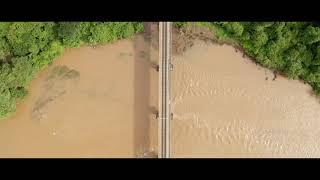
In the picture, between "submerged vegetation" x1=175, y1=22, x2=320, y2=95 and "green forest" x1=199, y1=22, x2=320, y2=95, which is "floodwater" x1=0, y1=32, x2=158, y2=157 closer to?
"submerged vegetation" x1=175, y1=22, x2=320, y2=95

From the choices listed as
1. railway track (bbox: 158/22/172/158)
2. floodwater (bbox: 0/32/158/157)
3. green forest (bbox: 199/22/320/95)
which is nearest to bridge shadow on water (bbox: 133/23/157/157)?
floodwater (bbox: 0/32/158/157)

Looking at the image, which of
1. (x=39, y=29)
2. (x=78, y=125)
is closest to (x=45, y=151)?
(x=78, y=125)

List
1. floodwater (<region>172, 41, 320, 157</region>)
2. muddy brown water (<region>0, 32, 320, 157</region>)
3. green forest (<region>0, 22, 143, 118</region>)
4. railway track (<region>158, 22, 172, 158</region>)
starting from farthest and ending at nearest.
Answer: floodwater (<region>172, 41, 320, 157</region>) → muddy brown water (<region>0, 32, 320, 157</region>) → railway track (<region>158, 22, 172, 158</region>) → green forest (<region>0, 22, 143, 118</region>)

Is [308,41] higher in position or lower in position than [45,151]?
higher

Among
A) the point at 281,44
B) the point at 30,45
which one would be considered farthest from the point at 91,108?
the point at 281,44

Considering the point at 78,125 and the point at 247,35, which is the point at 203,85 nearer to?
the point at 247,35

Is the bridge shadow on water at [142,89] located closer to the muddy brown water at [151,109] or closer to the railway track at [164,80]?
the muddy brown water at [151,109]

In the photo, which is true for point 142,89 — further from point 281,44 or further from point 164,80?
point 281,44
